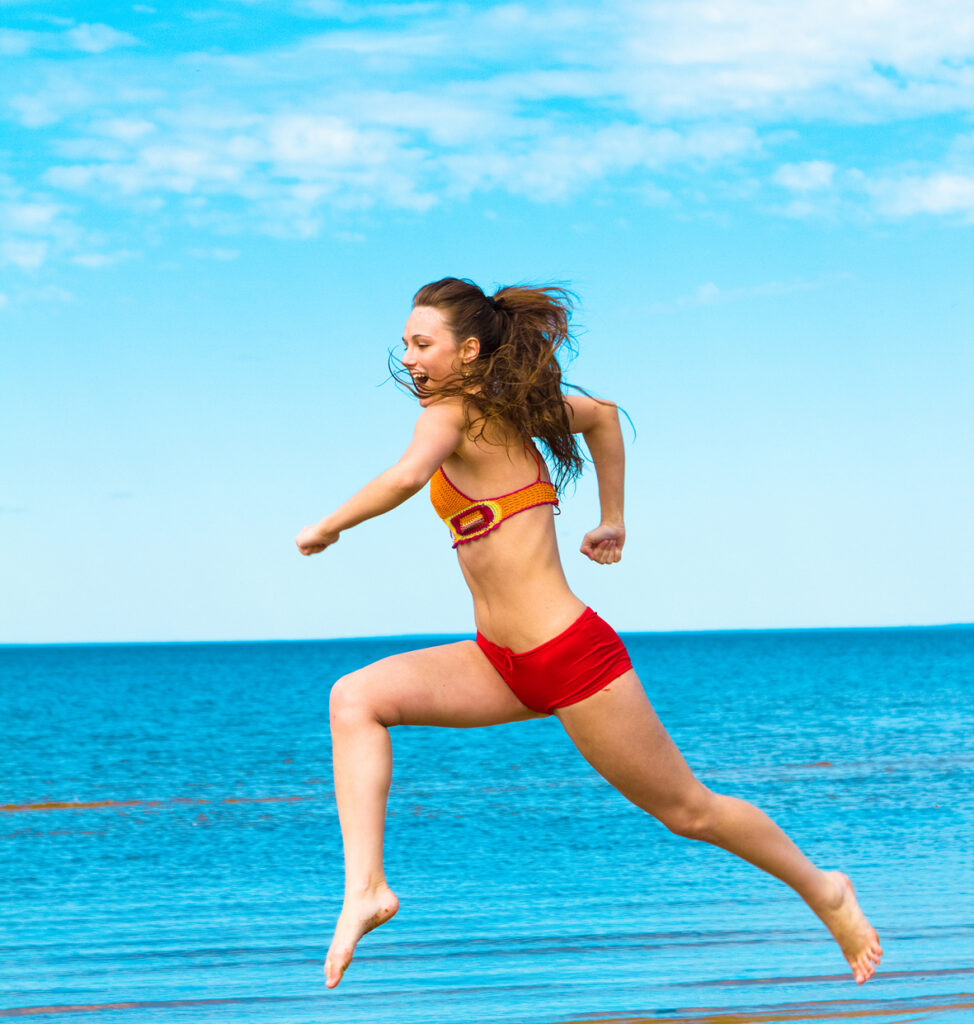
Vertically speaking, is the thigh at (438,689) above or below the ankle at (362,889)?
above

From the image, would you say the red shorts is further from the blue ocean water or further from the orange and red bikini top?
the blue ocean water

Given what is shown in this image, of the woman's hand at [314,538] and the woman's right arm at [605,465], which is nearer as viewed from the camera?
the woman's hand at [314,538]

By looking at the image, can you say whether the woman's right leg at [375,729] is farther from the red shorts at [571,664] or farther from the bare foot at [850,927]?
the bare foot at [850,927]

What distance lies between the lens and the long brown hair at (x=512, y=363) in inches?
150

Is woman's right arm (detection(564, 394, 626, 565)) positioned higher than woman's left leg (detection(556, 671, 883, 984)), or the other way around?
woman's right arm (detection(564, 394, 626, 565))

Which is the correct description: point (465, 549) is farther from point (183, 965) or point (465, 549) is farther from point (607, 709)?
point (183, 965)

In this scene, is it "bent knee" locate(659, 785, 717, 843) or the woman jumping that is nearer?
the woman jumping

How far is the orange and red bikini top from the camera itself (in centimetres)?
382

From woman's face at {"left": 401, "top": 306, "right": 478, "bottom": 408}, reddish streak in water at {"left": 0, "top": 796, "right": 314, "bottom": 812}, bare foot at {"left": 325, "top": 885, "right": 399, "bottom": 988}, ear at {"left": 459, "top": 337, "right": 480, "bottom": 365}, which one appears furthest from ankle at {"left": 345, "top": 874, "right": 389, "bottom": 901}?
reddish streak in water at {"left": 0, "top": 796, "right": 314, "bottom": 812}

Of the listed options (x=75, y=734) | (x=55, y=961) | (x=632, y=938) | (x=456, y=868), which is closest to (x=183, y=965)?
(x=55, y=961)

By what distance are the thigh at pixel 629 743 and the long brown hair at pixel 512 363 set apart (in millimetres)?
667

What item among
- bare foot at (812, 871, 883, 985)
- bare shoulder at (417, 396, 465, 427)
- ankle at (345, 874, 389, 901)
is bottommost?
bare foot at (812, 871, 883, 985)

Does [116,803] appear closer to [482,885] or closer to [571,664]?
[482,885]

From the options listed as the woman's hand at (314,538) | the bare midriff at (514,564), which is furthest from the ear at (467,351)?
the woman's hand at (314,538)
